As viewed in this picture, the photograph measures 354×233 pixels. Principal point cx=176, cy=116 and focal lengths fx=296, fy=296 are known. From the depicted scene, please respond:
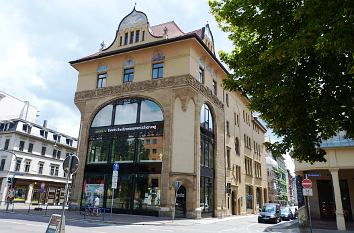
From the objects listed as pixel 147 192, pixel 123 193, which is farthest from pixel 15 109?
pixel 147 192

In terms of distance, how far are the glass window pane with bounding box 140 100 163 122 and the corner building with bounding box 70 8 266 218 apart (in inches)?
3.9

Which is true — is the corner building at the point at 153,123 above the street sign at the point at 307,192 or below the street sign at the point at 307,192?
above

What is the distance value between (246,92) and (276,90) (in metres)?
1.84

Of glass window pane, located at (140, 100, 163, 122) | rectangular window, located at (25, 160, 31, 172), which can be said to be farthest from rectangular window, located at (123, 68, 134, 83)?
rectangular window, located at (25, 160, 31, 172)

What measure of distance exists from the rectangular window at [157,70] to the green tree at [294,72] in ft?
61.3

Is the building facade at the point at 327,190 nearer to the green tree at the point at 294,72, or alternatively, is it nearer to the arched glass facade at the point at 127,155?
the arched glass facade at the point at 127,155

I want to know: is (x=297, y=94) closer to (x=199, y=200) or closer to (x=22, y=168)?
(x=199, y=200)

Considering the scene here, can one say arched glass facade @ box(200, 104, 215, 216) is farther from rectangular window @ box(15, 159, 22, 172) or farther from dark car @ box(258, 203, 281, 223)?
rectangular window @ box(15, 159, 22, 172)

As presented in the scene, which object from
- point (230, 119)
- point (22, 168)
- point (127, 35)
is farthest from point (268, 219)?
point (22, 168)

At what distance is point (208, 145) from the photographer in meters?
30.6

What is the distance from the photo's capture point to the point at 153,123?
27969 millimetres

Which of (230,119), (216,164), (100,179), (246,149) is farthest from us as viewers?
(246,149)

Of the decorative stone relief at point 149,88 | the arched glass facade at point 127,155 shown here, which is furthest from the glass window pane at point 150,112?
the decorative stone relief at point 149,88

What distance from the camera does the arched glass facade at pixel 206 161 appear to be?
28250mm
